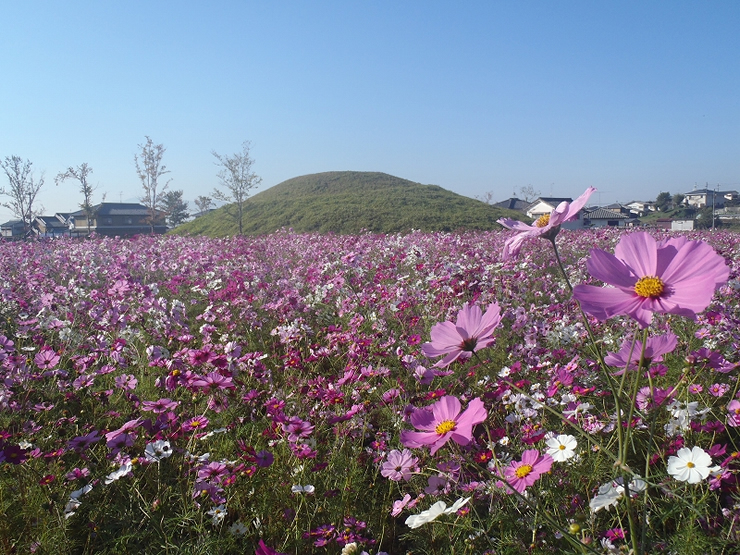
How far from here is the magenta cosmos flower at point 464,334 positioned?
84 centimetres

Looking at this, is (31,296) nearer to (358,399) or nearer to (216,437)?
(216,437)

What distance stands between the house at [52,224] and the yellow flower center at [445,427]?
178ft

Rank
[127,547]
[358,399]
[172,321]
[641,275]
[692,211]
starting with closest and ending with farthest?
[641,275] < [127,547] < [358,399] < [172,321] < [692,211]

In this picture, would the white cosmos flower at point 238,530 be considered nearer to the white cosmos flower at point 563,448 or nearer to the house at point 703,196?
the white cosmos flower at point 563,448

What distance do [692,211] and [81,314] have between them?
204 ft

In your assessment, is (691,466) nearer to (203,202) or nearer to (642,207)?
(203,202)

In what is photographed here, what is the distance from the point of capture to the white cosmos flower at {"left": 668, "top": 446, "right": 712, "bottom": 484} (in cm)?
94

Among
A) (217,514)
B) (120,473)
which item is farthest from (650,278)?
(120,473)

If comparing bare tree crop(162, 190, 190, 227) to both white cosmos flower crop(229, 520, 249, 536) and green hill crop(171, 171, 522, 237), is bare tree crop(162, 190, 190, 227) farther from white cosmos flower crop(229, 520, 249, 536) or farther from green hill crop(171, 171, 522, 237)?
white cosmos flower crop(229, 520, 249, 536)

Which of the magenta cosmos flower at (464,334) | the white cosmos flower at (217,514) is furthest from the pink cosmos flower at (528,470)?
the white cosmos flower at (217,514)

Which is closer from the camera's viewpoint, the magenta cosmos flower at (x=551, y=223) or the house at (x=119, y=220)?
the magenta cosmos flower at (x=551, y=223)

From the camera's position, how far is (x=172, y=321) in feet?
11.6

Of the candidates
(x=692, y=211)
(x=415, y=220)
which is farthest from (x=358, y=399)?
(x=692, y=211)

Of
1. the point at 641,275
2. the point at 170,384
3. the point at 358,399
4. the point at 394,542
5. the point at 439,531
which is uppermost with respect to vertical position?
the point at 641,275
